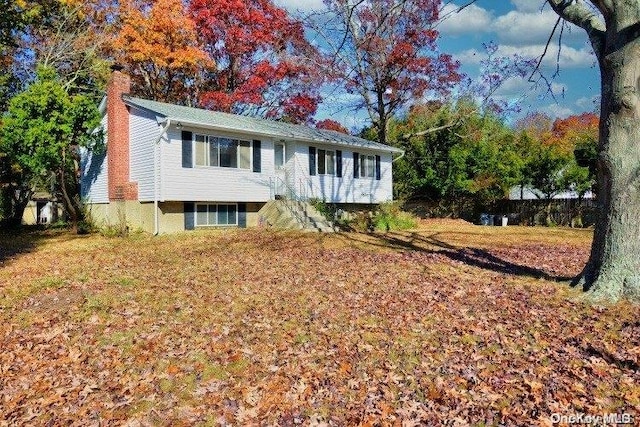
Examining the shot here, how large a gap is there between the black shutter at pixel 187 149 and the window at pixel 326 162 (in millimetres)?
6882

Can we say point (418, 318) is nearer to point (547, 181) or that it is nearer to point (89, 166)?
point (89, 166)

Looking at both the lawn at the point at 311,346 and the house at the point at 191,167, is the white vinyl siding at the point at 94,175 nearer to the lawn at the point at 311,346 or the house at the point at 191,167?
the house at the point at 191,167

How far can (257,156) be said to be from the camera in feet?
64.5

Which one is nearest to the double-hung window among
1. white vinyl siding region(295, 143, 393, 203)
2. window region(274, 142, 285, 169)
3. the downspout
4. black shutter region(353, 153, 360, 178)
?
window region(274, 142, 285, 169)

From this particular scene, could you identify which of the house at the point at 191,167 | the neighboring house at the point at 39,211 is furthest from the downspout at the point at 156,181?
the neighboring house at the point at 39,211

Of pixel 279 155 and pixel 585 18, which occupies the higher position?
pixel 585 18

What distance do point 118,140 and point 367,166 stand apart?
484 inches

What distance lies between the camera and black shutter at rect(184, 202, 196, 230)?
17905 millimetres

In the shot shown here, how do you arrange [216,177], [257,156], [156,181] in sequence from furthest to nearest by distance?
1. [257,156]
2. [216,177]
3. [156,181]

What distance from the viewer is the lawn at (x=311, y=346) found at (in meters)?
4.41

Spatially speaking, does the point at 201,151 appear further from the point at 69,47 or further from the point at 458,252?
the point at 69,47

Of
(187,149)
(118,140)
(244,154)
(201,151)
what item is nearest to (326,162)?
(244,154)

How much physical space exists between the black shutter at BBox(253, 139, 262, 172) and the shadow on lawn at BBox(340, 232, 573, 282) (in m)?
5.32

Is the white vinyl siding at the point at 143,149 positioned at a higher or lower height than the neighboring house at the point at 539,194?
higher
